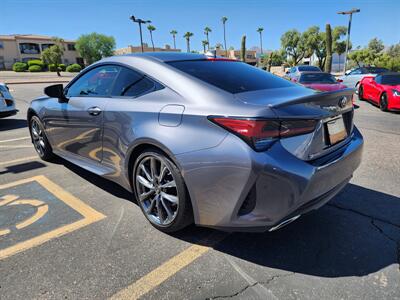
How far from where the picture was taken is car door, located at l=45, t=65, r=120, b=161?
3.36 metres

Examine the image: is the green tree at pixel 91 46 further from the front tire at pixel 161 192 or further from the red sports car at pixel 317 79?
the front tire at pixel 161 192

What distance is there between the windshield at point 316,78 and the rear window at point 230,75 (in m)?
8.12

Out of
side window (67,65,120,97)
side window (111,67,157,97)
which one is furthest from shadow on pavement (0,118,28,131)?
side window (111,67,157,97)

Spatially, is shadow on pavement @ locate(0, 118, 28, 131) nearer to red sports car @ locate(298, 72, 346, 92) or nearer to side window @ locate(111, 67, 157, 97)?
side window @ locate(111, 67, 157, 97)

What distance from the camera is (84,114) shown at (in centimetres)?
350

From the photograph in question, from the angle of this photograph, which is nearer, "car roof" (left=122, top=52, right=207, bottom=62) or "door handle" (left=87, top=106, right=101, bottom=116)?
"car roof" (left=122, top=52, right=207, bottom=62)

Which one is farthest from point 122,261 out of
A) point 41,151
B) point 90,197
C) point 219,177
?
point 41,151

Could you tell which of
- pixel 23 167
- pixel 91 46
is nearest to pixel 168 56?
pixel 23 167

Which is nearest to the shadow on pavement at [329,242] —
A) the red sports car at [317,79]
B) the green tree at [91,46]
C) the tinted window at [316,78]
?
the red sports car at [317,79]

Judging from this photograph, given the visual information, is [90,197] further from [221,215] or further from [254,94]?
[254,94]

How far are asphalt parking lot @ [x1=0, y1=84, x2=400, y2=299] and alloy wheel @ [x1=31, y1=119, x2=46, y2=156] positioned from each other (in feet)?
3.71

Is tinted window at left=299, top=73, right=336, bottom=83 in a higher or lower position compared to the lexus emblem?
lower

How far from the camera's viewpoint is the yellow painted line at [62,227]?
2.72m

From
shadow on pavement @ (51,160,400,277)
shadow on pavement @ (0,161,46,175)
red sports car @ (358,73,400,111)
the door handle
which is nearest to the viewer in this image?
shadow on pavement @ (51,160,400,277)
